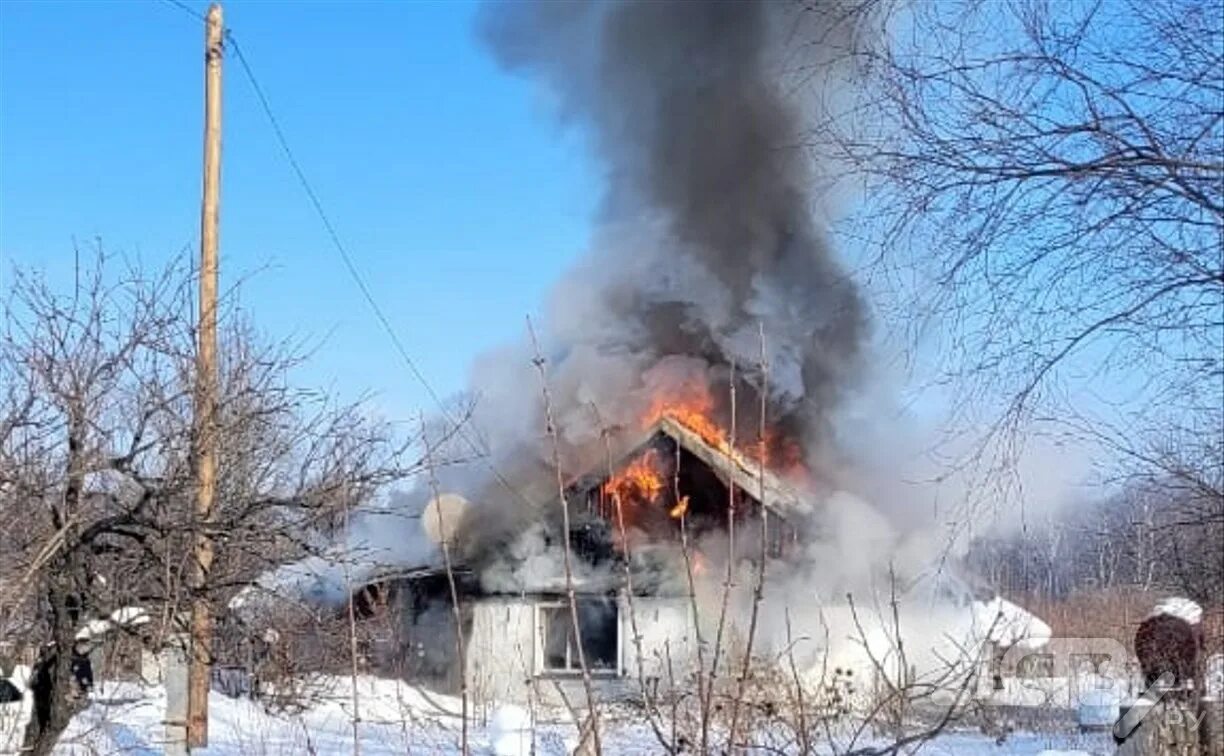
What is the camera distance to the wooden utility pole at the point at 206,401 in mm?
8680

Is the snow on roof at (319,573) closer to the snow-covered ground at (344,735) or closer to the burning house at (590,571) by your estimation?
the snow-covered ground at (344,735)

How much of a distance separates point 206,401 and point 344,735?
738 centimetres

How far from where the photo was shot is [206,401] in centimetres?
884

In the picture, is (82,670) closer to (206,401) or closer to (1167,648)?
(206,401)

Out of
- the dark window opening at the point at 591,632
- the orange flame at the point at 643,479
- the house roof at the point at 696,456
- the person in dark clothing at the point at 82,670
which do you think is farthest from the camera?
the orange flame at the point at 643,479

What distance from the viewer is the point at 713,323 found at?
24219mm

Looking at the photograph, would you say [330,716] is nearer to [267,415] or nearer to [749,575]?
[749,575]

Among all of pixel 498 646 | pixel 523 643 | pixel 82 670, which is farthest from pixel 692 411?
pixel 82 670

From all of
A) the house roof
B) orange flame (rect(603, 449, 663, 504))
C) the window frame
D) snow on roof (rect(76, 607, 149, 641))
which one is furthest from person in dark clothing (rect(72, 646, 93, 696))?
orange flame (rect(603, 449, 663, 504))

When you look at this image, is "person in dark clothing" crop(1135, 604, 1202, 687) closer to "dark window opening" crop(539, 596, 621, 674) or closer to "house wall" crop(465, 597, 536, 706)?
"house wall" crop(465, 597, 536, 706)

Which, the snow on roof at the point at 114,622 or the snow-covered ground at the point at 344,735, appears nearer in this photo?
the snow on roof at the point at 114,622

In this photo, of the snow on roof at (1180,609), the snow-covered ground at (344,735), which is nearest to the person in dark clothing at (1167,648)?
the snow on roof at (1180,609)

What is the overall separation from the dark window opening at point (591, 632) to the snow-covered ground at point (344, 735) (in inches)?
117

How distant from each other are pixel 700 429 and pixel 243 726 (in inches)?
358
